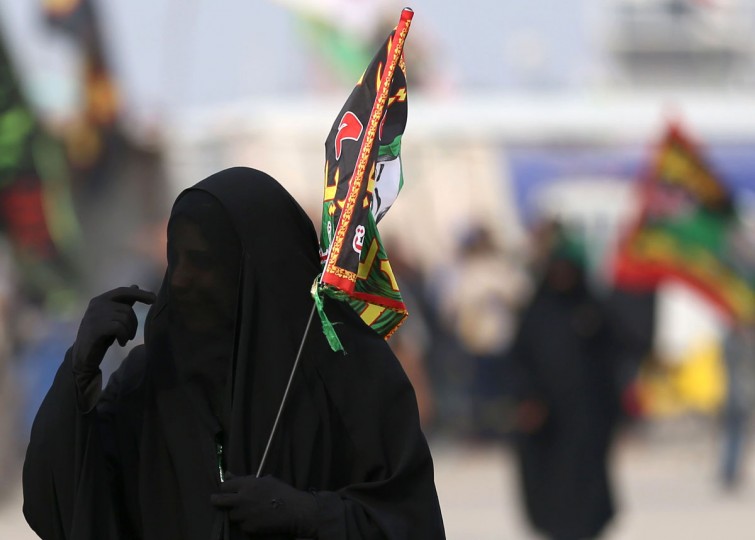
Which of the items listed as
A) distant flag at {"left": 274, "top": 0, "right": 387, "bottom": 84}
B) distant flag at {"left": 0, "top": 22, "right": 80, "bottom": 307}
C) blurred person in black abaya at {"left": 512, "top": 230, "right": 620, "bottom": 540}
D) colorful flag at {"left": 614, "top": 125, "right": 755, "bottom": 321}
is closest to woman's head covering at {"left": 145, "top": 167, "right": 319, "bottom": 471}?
blurred person in black abaya at {"left": 512, "top": 230, "right": 620, "bottom": 540}

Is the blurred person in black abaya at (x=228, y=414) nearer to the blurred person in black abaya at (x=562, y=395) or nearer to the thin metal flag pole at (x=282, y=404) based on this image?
the thin metal flag pole at (x=282, y=404)

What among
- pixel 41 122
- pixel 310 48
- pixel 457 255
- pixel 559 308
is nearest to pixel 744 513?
pixel 559 308

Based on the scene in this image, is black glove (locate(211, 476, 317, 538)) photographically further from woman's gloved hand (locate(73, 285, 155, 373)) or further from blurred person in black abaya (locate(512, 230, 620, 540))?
blurred person in black abaya (locate(512, 230, 620, 540))

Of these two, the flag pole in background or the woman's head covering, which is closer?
A: the woman's head covering

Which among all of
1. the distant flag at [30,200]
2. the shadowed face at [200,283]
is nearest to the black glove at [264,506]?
the shadowed face at [200,283]

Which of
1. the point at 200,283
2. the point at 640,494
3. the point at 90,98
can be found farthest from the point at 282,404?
the point at 90,98

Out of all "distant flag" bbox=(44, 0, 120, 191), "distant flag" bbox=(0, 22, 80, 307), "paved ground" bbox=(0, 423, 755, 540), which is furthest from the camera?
"distant flag" bbox=(44, 0, 120, 191)

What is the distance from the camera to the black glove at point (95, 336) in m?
2.86

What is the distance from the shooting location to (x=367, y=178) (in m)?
3.07

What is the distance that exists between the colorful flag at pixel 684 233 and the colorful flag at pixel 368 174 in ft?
27.3

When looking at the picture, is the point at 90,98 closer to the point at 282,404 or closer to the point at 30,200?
the point at 30,200

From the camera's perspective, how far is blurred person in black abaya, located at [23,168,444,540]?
→ 9.44 feet

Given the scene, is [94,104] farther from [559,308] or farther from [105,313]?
[105,313]

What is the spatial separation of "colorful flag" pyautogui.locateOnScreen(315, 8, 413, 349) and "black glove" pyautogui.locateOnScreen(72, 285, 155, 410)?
350 mm
